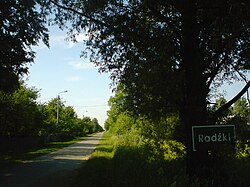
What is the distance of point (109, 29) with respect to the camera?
885 centimetres

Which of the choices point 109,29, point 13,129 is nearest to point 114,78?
point 109,29

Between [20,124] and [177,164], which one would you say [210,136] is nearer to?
[177,164]

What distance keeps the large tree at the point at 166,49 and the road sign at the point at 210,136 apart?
5.49ft

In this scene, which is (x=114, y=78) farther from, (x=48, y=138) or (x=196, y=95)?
(x=48, y=138)

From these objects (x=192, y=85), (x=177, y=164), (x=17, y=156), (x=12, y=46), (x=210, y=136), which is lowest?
(x=17, y=156)

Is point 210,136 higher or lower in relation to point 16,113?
lower

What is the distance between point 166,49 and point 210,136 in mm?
2909

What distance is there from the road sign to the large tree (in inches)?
65.9

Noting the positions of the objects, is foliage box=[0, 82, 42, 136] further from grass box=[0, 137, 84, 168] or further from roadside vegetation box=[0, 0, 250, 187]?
roadside vegetation box=[0, 0, 250, 187]

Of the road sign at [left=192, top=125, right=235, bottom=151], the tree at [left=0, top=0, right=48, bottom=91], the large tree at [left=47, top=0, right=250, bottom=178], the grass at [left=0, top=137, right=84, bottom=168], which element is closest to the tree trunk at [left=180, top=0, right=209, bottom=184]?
the large tree at [left=47, top=0, right=250, bottom=178]

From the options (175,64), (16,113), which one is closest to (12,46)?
(175,64)

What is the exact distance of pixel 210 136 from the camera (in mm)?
5965

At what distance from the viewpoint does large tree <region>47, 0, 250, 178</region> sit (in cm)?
784

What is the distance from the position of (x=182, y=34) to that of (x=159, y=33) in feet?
1.99
